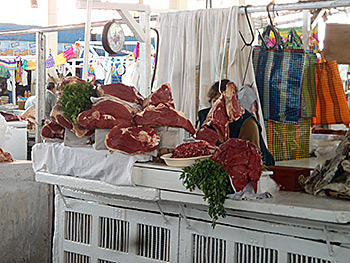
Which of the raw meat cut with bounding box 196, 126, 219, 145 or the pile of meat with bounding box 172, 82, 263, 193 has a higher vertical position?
the raw meat cut with bounding box 196, 126, 219, 145

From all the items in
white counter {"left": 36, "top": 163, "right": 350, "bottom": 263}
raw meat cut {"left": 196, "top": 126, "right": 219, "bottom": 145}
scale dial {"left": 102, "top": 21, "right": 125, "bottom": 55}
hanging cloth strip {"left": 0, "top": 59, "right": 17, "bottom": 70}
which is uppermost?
scale dial {"left": 102, "top": 21, "right": 125, "bottom": 55}

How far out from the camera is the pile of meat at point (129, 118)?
3490 mm

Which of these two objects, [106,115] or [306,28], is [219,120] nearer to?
[106,115]

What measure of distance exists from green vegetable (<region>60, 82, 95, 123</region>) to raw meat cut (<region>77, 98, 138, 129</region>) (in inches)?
5.1

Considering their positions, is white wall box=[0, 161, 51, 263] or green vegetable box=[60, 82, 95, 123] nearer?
green vegetable box=[60, 82, 95, 123]

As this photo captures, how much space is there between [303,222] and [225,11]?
7.27ft

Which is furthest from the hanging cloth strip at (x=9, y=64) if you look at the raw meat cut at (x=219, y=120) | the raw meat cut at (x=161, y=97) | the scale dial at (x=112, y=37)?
the raw meat cut at (x=219, y=120)

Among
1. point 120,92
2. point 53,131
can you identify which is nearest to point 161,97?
point 120,92

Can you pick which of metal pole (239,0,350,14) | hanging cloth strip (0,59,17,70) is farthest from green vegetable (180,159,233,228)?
hanging cloth strip (0,59,17,70)

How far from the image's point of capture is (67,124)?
390 cm

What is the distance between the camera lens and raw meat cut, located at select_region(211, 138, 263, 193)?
2998 mm

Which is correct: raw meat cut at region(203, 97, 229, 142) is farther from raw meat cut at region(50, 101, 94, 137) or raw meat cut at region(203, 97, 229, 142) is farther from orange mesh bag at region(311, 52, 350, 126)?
orange mesh bag at region(311, 52, 350, 126)

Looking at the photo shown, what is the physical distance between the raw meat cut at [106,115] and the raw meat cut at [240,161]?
810 millimetres

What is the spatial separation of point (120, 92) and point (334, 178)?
1.65 m
